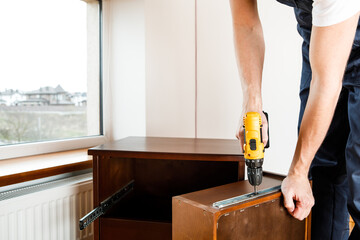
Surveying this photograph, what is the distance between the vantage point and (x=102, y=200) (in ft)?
3.49

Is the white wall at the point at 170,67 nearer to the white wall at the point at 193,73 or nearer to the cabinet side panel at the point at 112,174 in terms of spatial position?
the white wall at the point at 193,73

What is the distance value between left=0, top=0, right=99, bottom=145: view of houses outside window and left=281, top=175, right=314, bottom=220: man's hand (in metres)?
1.13

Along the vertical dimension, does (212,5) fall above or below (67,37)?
above

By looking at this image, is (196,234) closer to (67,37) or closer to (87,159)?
(87,159)

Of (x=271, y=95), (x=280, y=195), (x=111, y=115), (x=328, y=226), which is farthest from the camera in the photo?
(x=111, y=115)

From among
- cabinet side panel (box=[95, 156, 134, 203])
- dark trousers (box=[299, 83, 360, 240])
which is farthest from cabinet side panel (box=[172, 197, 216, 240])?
dark trousers (box=[299, 83, 360, 240])

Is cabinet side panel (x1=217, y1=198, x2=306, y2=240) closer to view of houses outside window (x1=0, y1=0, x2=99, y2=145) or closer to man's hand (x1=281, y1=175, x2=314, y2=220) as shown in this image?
man's hand (x1=281, y1=175, x2=314, y2=220)

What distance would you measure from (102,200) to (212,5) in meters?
1.13

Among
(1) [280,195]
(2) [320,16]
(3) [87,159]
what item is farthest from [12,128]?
(2) [320,16]

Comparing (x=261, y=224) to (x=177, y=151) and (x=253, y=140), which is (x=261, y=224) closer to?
(x=253, y=140)

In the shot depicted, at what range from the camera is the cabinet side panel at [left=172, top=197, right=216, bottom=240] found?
2.18ft

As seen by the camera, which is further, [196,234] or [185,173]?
[185,173]

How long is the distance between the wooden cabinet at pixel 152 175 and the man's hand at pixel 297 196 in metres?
0.20

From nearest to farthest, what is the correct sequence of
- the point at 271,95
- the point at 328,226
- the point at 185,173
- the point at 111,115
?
the point at 328,226, the point at 185,173, the point at 271,95, the point at 111,115
